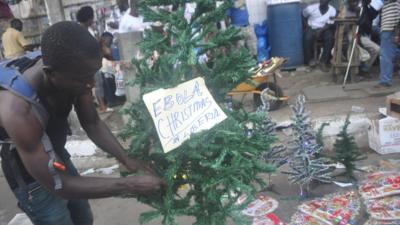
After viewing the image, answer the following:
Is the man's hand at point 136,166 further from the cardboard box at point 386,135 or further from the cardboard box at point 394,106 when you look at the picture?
the cardboard box at point 386,135

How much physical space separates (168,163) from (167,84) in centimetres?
35

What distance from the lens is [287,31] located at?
8047 mm

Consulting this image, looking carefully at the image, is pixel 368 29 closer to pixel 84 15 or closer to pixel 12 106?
pixel 84 15

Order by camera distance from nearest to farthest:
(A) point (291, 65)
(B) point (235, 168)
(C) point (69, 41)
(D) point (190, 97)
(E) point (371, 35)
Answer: (C) point (69, 41) < (B) point (235, 168) < (D) point (190, 97) < (E) point (371, 35) < (A) point (291, 65)

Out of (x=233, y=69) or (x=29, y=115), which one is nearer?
(x=29, y=115)

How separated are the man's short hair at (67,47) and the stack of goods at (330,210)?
229 centimetres

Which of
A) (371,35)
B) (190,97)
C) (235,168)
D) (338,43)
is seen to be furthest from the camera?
(371,35)

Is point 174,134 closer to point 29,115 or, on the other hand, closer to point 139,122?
point 139,122

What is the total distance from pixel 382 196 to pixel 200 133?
2.24m

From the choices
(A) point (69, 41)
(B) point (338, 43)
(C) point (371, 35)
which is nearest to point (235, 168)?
(A) point (69, 41)

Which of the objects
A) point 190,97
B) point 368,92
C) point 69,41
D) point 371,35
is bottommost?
point 368,92

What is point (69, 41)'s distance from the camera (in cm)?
160

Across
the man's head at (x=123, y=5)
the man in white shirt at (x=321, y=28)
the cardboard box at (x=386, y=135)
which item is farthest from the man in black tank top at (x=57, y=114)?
the man in white shirt at (x=321, y=28)

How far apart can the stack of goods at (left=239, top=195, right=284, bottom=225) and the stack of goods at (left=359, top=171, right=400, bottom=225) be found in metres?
0.71
